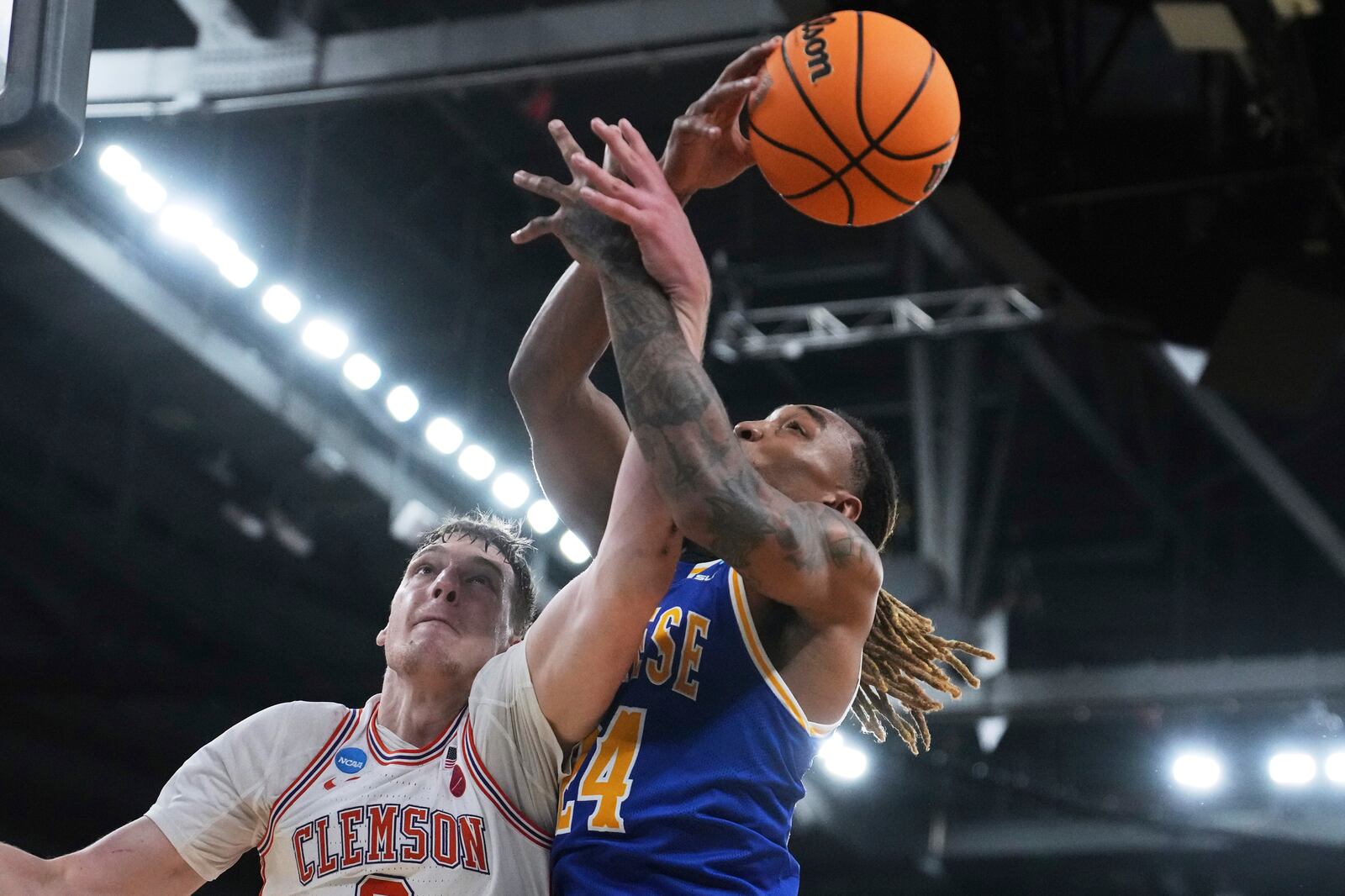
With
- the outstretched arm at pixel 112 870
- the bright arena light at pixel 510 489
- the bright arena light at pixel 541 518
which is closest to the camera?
the outstretched arm at pixel 112 870

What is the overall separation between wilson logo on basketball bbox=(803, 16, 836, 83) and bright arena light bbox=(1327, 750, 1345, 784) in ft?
38.3

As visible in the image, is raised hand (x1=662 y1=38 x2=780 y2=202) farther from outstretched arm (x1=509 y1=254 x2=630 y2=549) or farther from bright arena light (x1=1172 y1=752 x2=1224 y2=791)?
bright arena light (x1=1172 y1=752 x2=1224 y2=791)

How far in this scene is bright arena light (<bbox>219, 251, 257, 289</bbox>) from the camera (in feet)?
28.6

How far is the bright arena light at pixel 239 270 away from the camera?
872cm

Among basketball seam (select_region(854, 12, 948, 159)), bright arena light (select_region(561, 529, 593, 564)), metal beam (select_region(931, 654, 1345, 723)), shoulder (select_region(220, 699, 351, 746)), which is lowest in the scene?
shoulder (select_region(220, 699, 351, 746))

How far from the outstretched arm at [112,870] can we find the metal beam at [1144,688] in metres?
8.10

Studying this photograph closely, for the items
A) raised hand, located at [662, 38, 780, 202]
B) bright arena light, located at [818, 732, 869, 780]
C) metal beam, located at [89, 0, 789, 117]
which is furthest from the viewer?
bright arena light, located at [818, 732, 869, 780]

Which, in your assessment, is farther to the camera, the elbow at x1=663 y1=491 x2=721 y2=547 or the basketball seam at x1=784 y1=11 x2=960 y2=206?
the basketball seam at x1=784 y1=11 x2=960 y2=206

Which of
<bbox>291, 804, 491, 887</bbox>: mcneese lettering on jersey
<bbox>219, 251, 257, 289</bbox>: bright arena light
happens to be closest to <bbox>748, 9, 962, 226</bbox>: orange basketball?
<bbox>291, 804, 491, 887</bbox>: mcneese lettering on jersey

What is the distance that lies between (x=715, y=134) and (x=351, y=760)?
148cm

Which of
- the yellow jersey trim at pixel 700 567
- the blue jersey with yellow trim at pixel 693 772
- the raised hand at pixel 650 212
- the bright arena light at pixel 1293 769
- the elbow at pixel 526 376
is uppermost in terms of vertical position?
the bright arena light at pixel 1293 769

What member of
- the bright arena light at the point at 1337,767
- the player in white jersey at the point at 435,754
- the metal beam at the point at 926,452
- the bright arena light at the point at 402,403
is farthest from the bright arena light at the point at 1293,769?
the player in white jersey at the point at 435,754

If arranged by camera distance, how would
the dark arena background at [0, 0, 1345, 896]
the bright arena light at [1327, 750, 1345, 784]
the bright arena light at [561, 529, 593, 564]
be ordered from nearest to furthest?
the dark arena background at [0, 0, 1345, 896]
the bright arena light at [561, 529, 593, 564]
the bright arena light at [1327, 750, 1345, 784]

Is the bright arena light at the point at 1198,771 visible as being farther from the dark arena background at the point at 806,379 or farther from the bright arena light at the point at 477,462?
the bright arena light at the point at 477,462
